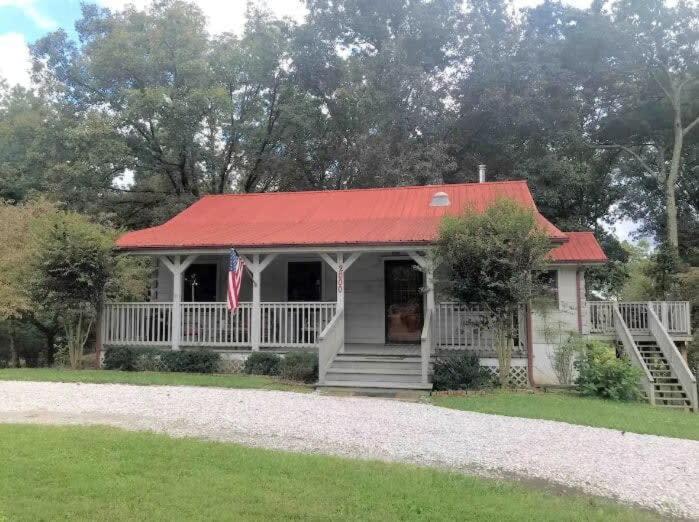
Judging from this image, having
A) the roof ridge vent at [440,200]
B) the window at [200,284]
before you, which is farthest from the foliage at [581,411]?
the window at [200,284]

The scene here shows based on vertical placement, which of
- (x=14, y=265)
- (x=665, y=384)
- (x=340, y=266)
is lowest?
(x=665, y=384)

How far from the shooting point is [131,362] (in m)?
14.0

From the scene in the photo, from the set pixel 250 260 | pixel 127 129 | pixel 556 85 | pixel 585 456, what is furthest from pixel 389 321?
pixel 556 85

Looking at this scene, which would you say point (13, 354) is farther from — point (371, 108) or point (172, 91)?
point (371, 108)

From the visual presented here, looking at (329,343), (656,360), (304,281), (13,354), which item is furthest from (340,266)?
(13,354)

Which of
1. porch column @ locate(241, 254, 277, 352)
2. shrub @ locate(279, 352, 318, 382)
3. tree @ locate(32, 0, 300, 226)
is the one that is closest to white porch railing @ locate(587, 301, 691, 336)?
shrub @ locate(279, 352, 318, 382)

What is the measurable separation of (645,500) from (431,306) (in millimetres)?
7824

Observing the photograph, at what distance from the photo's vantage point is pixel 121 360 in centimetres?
1402

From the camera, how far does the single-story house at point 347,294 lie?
1295 centimetres

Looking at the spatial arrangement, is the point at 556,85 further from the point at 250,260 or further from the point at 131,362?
the point at 131,362

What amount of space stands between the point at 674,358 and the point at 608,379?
174 inches

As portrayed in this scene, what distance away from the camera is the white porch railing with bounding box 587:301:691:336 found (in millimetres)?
17312

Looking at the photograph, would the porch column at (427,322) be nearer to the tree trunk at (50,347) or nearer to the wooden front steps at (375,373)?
the wooden front steps at (375,373)

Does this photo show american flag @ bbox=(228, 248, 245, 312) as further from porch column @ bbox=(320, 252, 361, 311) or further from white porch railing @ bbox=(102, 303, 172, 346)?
white porch railing @ bbox=(102, 303, 172, 346)
